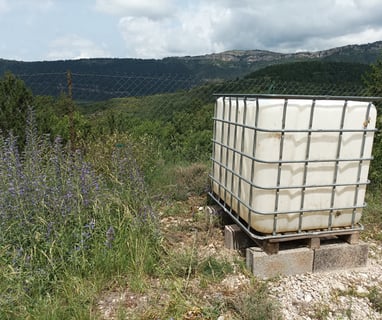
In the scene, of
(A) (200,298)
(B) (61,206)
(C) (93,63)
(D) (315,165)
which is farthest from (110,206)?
(C) (93,63)

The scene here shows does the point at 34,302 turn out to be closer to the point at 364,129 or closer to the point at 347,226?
the point at 347,226

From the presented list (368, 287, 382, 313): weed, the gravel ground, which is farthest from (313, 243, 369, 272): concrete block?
(368, 287, 382, 313): weed

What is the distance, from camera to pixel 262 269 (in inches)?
103

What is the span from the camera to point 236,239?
9.98 ft

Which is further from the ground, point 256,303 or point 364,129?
point 364,129

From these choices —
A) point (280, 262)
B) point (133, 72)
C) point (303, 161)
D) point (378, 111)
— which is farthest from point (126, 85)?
point (133, 72)

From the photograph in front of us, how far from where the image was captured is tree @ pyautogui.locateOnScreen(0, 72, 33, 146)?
5293mm

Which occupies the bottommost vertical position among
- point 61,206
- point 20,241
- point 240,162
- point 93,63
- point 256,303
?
point 256,303

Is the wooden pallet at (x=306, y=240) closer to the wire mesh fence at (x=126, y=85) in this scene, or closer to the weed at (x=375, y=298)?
the weed at (x=375, y=298)

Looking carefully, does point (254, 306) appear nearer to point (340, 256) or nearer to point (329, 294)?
point (329, 294)

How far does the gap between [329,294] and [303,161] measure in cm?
107

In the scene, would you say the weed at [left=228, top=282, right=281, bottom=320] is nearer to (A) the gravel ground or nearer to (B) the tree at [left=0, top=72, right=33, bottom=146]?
(A) the gravel ground

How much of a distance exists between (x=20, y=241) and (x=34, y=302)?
550 millimetres

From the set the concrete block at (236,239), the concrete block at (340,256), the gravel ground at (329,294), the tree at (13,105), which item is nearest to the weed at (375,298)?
the gravel ground at (329,294)
